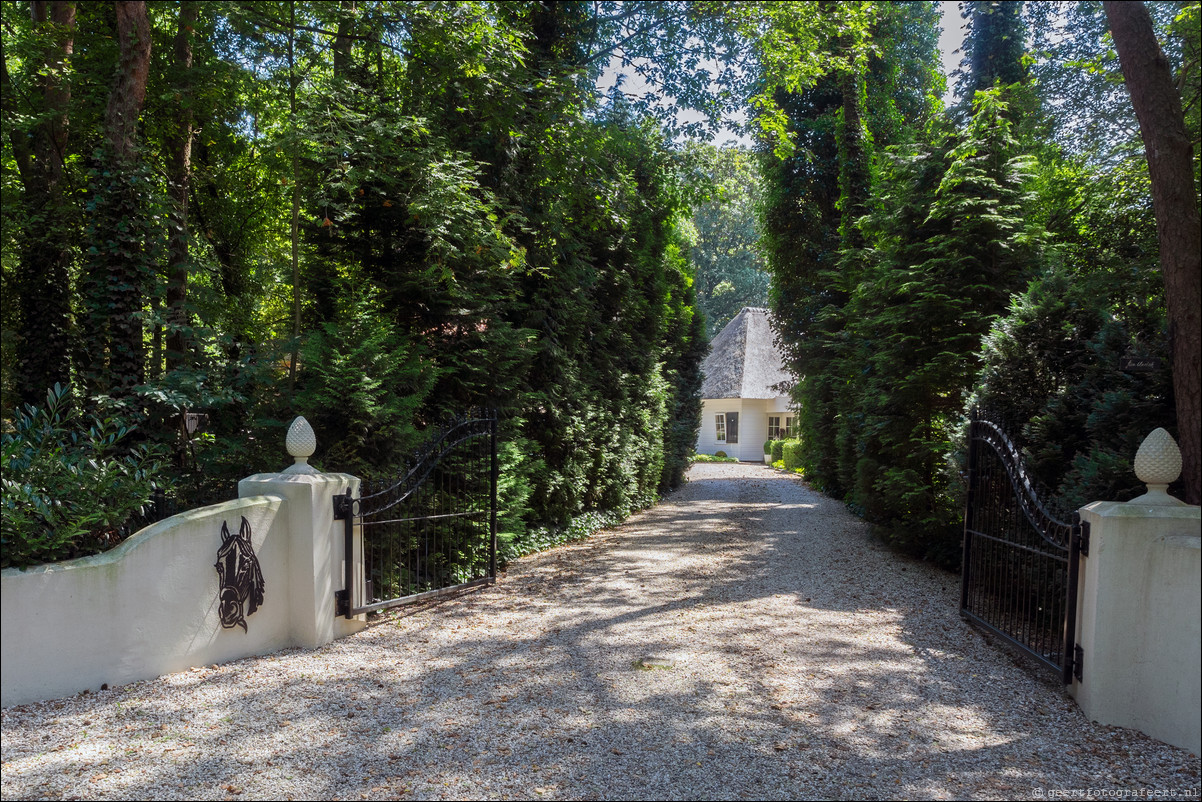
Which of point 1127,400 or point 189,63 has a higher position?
point 189,63

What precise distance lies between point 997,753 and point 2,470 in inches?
236

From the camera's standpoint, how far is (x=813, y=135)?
17.4m

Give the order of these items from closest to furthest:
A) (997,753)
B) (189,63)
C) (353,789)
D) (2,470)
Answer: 1. (353,789)
2. (997,753)
3. (2,470)
4. (189,63)

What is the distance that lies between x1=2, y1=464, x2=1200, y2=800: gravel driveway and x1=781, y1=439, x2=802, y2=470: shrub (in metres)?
20.4

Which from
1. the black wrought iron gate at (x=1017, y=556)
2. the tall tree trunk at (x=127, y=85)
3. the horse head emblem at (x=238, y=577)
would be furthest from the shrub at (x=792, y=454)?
the horse head emblem at (x=238, y=577)

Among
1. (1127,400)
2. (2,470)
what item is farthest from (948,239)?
(2,470)

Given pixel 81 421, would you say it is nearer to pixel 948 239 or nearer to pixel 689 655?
pixel 689 655

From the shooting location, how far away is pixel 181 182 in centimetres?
1065

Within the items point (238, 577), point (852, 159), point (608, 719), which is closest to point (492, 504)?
point (238, 577)

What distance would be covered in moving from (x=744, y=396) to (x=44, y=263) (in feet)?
94.3

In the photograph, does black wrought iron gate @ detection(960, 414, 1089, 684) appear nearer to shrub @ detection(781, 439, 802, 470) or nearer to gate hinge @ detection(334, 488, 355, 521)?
gate hinge @ detection(334, 488, 355, 521)

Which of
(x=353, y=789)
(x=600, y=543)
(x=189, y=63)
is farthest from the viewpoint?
(x=600, y=543)

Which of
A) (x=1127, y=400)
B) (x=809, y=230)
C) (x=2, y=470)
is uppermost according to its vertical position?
(x=809, y=230)

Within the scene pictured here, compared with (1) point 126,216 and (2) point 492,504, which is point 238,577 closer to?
(2) point 492,504
